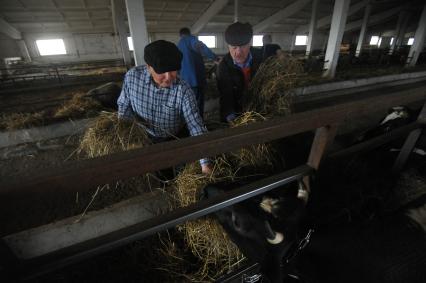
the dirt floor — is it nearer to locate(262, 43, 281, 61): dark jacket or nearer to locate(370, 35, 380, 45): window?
locate(262, 43, 281, 61): dark jacket

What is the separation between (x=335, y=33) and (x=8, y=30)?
15290mm

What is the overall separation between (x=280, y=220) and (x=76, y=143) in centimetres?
362

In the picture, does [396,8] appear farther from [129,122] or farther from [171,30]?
[129,122]

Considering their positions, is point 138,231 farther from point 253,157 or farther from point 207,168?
point 253,157

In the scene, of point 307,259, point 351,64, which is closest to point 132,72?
point 307,259

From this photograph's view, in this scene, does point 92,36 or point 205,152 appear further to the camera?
point 92,36

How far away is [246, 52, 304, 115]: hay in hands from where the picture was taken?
85.1 inches

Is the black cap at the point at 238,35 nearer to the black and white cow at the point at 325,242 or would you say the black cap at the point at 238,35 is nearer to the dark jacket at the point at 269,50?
the dark jacket at the point at 269,50

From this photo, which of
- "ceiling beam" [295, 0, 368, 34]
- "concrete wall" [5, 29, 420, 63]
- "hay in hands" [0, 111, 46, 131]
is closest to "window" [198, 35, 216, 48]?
"concrete wall" [5, 29, 420, 63]

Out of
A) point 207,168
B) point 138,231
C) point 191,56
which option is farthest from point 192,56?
point 138,231

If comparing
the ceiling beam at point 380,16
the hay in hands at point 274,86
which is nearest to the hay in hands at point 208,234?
the hay in hands at point 274,86

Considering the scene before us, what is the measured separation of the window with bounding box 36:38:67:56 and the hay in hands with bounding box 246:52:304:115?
57.5 ft

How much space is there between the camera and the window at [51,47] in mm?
14961

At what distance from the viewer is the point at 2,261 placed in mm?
663
